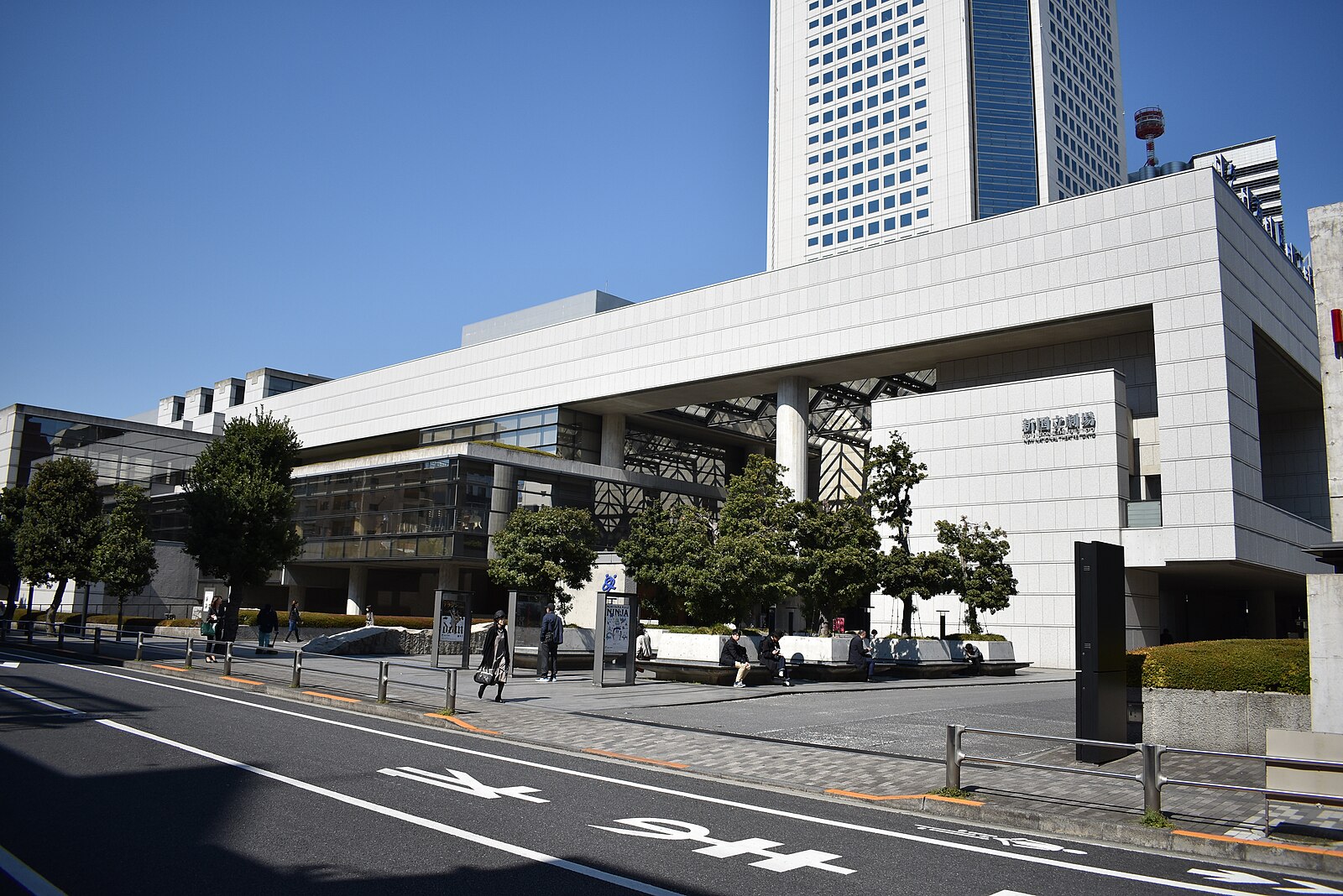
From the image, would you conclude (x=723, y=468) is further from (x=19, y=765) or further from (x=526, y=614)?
(x=19, y=765)

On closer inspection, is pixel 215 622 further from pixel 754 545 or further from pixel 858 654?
pixel 858 654

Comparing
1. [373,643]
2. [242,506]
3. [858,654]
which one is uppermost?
[242,506]

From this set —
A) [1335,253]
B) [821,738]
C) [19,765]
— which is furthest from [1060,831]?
[19,765]

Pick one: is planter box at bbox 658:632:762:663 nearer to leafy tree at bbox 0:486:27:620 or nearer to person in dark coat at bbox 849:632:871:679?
person in dark coat at bbox 849:632:871:679

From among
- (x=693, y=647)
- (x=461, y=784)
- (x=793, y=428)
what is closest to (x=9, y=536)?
(x=793, y=428)

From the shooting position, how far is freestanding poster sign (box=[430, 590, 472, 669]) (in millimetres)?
27938

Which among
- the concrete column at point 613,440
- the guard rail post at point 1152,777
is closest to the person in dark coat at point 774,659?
the guard rail post at point 1152,777

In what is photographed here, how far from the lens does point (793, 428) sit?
47906 millimetres

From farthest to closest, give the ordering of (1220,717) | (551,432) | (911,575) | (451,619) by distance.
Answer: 1. (551,432)
2. (911,575)
3. (451,619)
4. (1220,717)

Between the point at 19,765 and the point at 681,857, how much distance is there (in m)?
7.56

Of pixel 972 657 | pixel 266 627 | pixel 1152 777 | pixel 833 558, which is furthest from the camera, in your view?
pixel 972 657

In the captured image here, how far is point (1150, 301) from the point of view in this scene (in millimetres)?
37938

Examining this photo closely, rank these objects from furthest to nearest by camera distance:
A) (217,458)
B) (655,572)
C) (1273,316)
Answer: (1273,316) → (655,572) → (217,458)

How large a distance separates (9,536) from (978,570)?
156 ft
